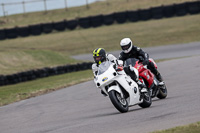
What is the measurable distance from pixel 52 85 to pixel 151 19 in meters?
23.6

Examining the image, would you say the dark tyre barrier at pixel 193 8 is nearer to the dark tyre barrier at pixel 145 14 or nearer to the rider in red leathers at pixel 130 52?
the dark tyre barrier at pixel 145 14

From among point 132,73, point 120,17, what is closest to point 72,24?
point 120,17

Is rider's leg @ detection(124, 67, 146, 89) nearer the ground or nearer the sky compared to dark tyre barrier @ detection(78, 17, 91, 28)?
nearer the sky

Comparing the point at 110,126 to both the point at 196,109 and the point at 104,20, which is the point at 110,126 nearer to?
the point at 196,109

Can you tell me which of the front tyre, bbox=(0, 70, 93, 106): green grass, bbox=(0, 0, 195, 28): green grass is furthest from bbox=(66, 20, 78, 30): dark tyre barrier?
the front tyre

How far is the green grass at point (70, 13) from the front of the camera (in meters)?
47.5

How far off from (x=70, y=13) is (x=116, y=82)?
1649 inches

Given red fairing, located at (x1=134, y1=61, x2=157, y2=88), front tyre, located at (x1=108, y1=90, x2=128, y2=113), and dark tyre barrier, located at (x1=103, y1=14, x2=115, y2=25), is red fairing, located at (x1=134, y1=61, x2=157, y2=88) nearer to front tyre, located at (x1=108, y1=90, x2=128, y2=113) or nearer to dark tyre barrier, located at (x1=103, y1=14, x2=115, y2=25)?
front tyre, located at (x1=108, y1=90, x2=128, y2=113)

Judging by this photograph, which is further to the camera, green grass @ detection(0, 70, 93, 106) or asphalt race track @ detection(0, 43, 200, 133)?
green grass @ detection(0, 70, 93, 106)

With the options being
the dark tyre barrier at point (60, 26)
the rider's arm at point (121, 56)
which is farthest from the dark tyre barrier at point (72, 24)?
the rider's arm at point (121, 56)

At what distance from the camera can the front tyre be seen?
889cm

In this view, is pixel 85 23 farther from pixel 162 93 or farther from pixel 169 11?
pixel 162 93

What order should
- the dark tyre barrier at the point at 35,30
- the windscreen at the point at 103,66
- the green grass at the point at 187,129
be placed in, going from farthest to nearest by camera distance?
the dark tyre barrier at the point at 35,30
the windscreen at the point at 103,66
the green grass at the point at 187,129

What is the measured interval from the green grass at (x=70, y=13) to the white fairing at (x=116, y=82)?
1455 inches
